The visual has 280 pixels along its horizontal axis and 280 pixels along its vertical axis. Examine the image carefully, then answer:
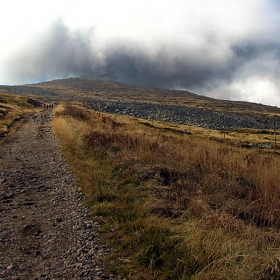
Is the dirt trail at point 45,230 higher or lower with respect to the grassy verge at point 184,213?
lower

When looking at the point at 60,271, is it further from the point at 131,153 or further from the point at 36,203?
the point at 131,153

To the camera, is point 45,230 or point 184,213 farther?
point 184,213

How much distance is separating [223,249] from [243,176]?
17.8ft

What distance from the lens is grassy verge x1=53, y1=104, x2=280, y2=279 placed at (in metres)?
4.42

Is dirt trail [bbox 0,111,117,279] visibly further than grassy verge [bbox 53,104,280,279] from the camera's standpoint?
Yes

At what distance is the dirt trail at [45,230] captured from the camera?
4.61m

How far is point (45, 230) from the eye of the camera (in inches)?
238

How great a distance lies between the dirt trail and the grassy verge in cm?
37

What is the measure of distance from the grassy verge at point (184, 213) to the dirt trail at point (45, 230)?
375 mm

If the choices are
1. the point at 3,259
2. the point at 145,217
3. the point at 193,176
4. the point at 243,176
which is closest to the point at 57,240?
the point at 3,259

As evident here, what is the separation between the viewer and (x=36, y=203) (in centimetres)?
777

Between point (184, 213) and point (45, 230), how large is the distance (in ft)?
10.3

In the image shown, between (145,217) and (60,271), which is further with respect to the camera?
(145,217)

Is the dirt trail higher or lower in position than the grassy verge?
lower
